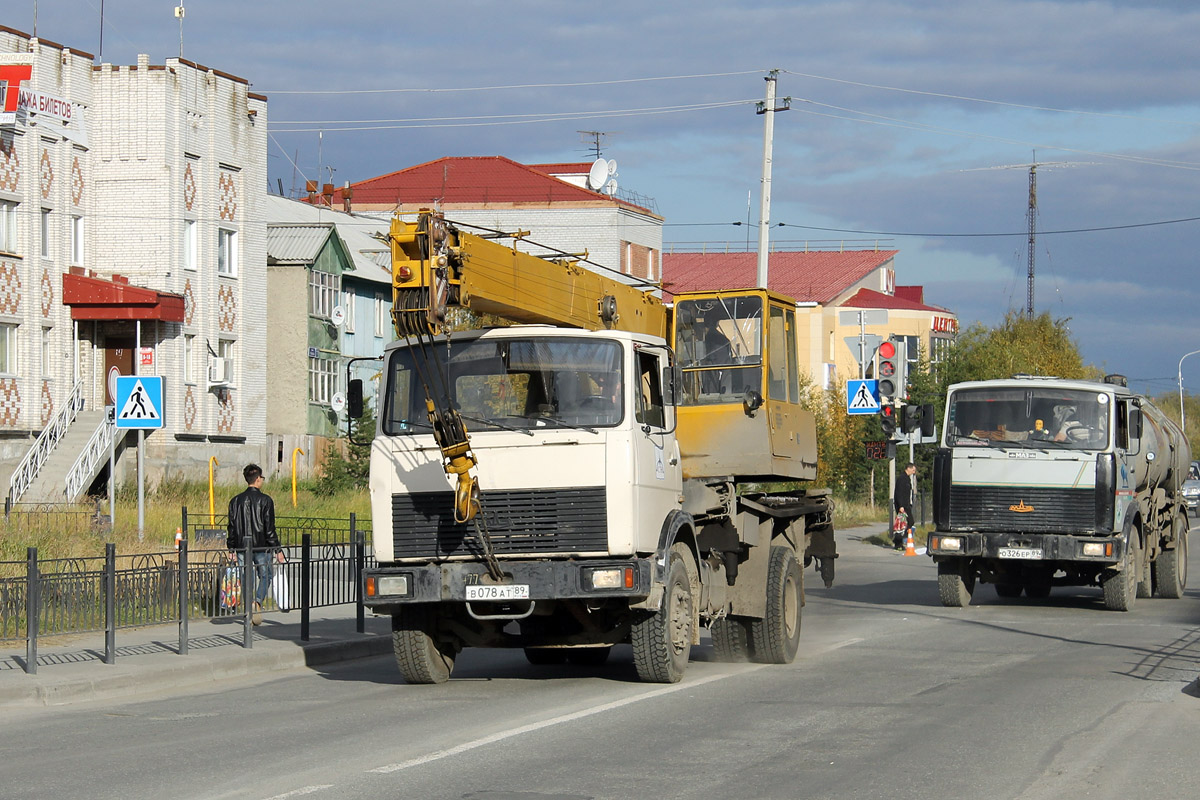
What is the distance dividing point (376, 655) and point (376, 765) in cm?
737

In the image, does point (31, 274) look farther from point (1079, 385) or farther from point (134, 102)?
point (1079, 385)

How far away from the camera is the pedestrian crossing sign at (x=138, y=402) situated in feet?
66.7

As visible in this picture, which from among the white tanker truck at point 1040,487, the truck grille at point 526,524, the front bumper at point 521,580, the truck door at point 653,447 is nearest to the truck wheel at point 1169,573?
the white tanker truck at point 1040,487

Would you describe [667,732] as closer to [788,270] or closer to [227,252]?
[227,252]

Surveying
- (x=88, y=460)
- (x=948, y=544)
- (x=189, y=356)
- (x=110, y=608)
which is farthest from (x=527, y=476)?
(x=189, y=356)

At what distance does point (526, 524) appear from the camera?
37.4ft

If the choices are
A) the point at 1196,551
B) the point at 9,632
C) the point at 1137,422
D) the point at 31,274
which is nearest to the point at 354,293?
the point at 31,274

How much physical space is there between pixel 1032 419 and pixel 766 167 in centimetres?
1537

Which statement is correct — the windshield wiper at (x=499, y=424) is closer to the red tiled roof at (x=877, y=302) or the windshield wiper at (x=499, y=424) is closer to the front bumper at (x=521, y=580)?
the front bumper at (x=521, y=580)

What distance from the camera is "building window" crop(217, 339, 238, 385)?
144 ft

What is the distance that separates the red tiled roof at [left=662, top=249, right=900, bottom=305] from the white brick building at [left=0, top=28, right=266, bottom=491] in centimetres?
3866

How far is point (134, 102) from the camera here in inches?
1614

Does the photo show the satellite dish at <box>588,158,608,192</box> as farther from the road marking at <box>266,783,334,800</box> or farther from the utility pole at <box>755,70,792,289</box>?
the road marking at <box>266,783,334,800</box>

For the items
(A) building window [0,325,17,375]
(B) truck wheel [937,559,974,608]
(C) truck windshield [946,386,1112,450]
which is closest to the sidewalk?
(B) truck wheel [937,559,974,608]
